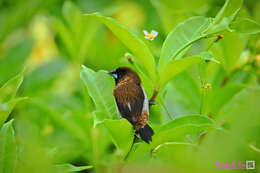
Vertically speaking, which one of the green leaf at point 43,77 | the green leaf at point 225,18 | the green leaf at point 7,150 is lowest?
the green leaf at point 43,77

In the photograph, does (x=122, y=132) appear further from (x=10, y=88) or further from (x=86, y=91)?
(x=86, y=91)

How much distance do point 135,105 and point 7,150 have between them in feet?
1.07

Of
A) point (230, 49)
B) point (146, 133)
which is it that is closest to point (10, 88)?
point (146, 133)

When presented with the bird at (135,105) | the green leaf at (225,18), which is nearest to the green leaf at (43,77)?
the bird at (135,105)

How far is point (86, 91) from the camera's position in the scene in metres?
1.49

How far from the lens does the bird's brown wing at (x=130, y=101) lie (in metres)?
0.96

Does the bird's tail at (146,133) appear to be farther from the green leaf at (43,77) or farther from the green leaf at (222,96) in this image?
the green leaf at (43,77)

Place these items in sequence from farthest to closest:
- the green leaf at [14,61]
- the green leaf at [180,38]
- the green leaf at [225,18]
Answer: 1. the green leaf at [14,61]
2. the green leaf at [180,38]
3. the green leaf at [225,18]

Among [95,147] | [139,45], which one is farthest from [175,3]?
[139,45]

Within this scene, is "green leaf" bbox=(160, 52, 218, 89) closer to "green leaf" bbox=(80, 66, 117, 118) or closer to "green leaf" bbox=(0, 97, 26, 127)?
"green leaf" bbox=(80, 66, 117, 118)

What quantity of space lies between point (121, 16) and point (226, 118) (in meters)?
1.58

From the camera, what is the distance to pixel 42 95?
6.04 ft

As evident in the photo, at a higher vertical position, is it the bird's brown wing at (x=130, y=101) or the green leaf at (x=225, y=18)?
the green leaf at (x=225, y=18)

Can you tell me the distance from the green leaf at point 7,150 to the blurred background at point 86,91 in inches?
1.6
